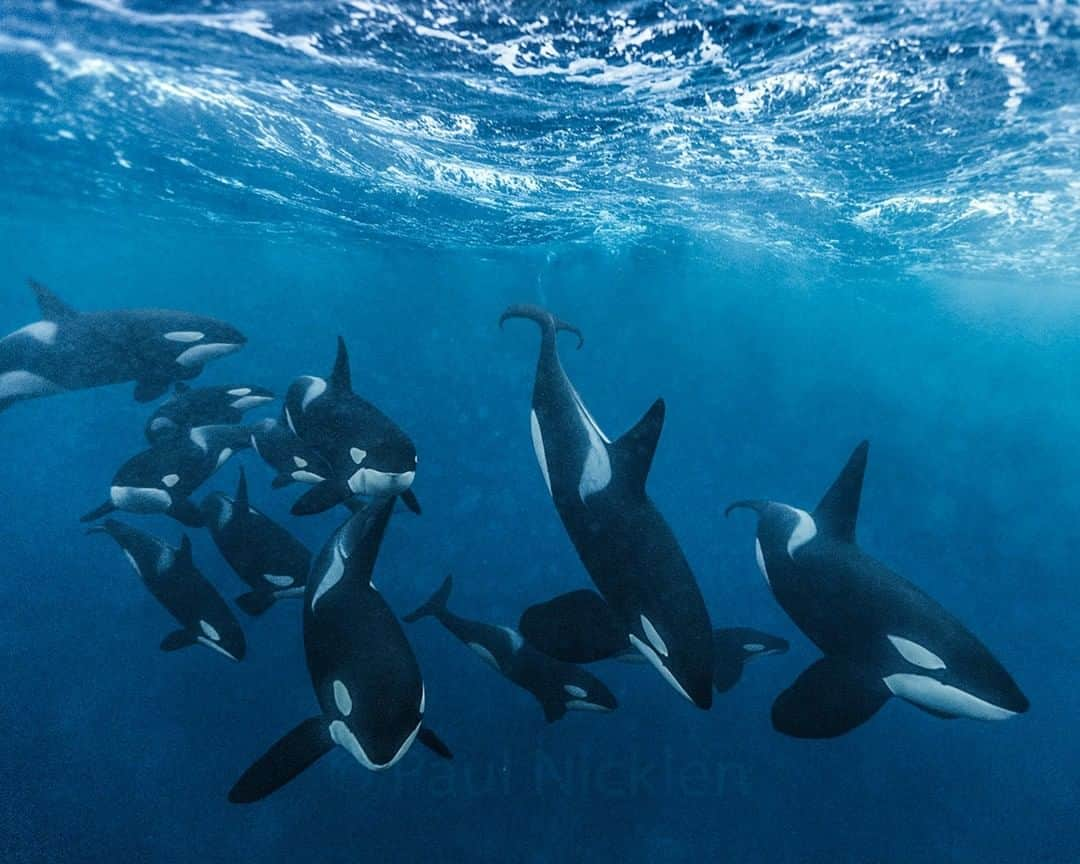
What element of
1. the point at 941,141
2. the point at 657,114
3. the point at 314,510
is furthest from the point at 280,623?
the point at 941,141

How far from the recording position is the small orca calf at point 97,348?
9125mm

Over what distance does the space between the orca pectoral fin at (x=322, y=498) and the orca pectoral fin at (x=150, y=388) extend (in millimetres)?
4761

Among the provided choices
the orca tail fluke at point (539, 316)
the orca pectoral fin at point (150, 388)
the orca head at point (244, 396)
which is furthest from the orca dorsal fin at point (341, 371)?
the orca pectoral fin at point (150, 388)

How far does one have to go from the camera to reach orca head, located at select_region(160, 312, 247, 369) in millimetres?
9367

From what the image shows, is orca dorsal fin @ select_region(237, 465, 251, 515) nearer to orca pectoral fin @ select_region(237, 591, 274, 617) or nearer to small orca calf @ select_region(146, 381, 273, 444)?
orca pectoral fin @ select_region(237, 591, 274, 617)

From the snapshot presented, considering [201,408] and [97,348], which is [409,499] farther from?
[97,348]

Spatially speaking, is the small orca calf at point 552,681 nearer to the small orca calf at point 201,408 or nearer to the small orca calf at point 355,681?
the small orca calf at point 355,681

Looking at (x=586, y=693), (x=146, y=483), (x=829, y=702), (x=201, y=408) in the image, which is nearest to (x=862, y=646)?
(x=829, y=702)

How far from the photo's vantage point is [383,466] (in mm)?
6238

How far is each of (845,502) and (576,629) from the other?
10.5 feet

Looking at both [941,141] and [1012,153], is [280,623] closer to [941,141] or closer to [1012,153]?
[941,141]

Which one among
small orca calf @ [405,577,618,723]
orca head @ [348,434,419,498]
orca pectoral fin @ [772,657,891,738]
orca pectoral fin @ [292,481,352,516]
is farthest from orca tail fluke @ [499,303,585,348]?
orca pectoral fin @ [772,657,891,738]

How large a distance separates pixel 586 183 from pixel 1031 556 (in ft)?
51.9

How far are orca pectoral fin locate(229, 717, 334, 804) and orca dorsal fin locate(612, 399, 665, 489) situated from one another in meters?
3.41
